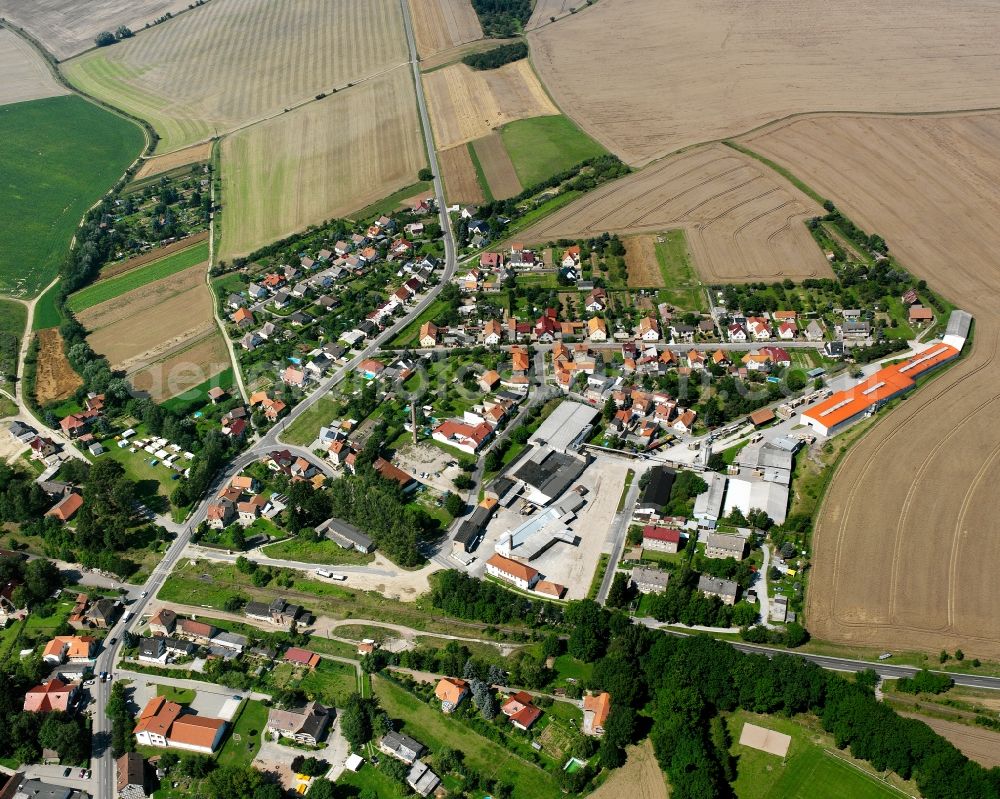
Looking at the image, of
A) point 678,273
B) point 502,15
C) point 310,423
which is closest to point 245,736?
point 310,423

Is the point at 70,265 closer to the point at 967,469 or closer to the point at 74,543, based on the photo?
the point at 74,543

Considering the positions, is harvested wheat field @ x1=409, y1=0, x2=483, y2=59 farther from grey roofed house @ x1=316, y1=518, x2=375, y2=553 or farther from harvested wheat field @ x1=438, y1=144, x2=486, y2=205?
grey roofed house @ x1=316, y1=518, x2=375, y2=553

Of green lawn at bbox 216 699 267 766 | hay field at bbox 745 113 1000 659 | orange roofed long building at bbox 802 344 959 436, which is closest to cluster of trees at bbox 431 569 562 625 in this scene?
green lawn at bbox 216 699 267 766

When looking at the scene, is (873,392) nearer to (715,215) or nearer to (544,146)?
(715,215)

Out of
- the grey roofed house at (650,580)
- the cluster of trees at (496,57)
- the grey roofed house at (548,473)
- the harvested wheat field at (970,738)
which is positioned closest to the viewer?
the harvested wheat field at (970,738)

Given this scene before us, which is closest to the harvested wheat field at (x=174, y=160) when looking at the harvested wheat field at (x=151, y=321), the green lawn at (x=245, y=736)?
the harvested wheat field at (x=151, y=321)

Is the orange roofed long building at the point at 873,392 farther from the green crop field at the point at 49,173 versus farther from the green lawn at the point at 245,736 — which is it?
the green crop field at the point at 49,173
